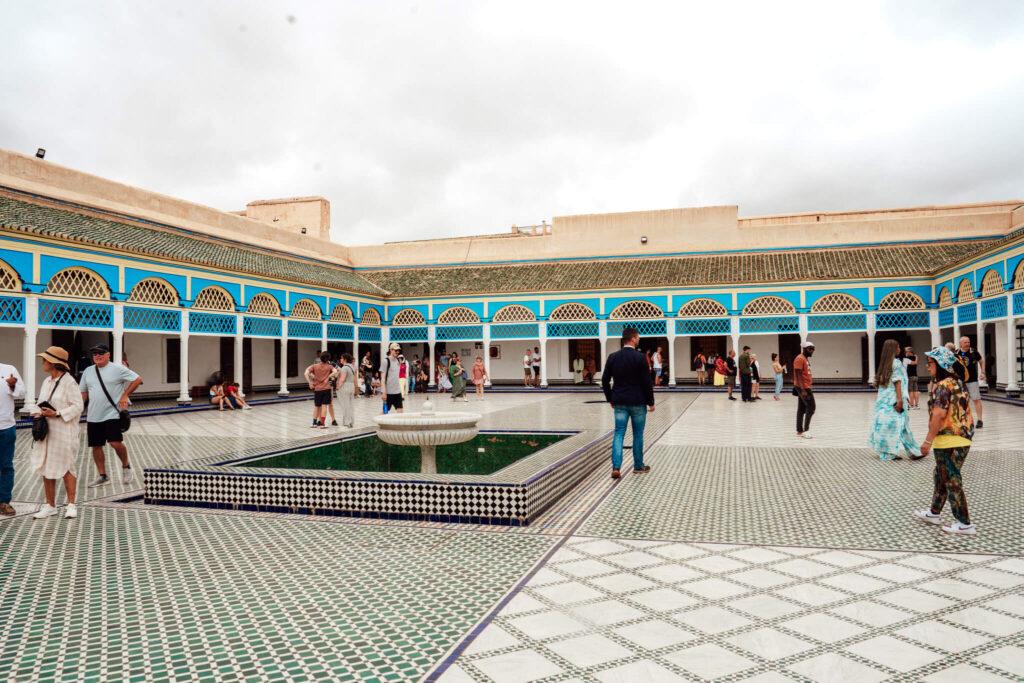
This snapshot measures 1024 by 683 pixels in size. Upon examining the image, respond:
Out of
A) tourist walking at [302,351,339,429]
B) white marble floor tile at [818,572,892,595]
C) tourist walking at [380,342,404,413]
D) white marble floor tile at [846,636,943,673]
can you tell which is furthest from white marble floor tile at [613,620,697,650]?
tourist walking at [302,351,339,429]

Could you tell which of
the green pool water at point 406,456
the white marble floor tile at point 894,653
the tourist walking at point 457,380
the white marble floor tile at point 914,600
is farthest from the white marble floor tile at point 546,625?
the tourist walking at point 457,380

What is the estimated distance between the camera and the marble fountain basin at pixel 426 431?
19.6 ft

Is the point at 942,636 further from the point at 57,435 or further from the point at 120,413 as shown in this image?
the point at 120,413

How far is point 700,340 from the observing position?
22.3 metres

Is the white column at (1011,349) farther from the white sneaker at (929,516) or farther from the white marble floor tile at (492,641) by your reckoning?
the white marble floor tile at (492,641)

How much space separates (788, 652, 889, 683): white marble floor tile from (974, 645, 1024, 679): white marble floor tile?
42 centimetres

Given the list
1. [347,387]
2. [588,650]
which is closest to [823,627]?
[588,650]

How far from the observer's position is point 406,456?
7.06 meters

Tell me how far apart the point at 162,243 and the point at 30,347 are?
4.42 meters

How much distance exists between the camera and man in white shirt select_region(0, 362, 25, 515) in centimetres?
477

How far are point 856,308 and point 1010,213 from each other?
6833 millimetres

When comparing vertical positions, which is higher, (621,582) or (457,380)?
(457,380)

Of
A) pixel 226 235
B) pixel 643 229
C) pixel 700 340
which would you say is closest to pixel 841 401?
pixel 700 340

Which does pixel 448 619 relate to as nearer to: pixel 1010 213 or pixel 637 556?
pixel 637 556
